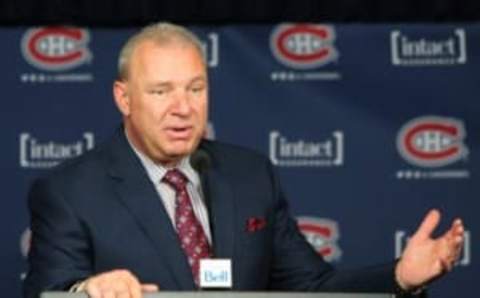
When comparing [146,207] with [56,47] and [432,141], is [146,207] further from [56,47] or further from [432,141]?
[432,141]

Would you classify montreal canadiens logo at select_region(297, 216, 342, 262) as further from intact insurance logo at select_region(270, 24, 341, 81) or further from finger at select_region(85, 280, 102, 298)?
finger at select_region(85, 280, 102, 298)

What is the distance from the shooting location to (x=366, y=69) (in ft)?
16.2

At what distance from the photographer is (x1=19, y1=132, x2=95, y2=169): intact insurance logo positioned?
4.90 meters

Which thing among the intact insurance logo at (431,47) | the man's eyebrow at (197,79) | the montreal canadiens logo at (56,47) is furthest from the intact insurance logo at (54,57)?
the man's eyebrow at (197,79)

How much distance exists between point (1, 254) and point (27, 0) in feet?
3.26

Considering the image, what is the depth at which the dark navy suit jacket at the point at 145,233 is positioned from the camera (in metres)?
2.84

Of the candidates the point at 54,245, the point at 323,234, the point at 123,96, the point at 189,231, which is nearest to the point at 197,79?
the point at 123,96

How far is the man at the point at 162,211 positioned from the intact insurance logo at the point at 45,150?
1.86 m

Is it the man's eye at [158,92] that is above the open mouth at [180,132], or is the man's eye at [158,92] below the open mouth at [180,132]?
above

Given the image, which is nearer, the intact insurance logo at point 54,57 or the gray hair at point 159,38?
the gray hair at point 159,38

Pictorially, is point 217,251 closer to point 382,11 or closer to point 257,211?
point 257,211

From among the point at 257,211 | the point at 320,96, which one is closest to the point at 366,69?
the point at 320,96

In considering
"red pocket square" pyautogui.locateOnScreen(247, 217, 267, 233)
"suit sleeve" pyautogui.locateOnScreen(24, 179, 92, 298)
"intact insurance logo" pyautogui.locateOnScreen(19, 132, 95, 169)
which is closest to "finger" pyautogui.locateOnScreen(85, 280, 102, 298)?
"suit sleeve" pyautogui.locateOnScreen(24, 179, 92, 298)

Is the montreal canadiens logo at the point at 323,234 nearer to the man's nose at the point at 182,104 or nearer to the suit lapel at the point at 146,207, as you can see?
the suit lapel at the point at 146,207
